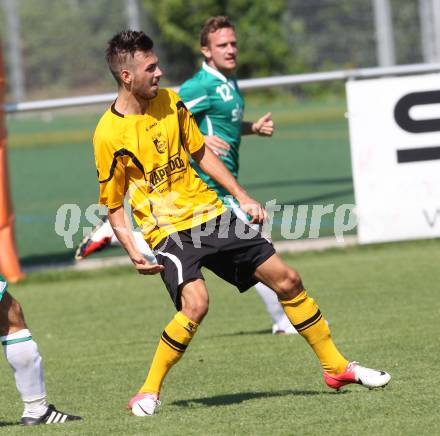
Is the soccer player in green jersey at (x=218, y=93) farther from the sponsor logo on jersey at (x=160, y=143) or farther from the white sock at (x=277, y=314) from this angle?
the sponsor logo on jersey at (x=160, y=143)

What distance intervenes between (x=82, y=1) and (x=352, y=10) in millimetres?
9581

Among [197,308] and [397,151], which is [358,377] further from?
[397,151]

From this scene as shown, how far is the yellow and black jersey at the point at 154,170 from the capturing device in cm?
599

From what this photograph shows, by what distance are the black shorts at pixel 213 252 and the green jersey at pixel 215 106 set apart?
2.07 metres

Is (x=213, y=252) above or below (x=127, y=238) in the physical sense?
below

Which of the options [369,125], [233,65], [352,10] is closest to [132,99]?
[233,65]

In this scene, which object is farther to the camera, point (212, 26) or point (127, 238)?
point (212, 26)

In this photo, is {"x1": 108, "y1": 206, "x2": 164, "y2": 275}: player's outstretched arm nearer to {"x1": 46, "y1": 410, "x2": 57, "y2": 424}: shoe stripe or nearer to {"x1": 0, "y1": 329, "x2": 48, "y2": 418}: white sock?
{"x1": 0, "y1": 329, "x2": 48, "y2": 418}: white sock

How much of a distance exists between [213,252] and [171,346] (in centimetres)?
52

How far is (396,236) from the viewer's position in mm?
11773

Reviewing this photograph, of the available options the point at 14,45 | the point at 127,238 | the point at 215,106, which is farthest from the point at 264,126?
the point at 14,45

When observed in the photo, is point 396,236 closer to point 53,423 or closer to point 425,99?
point 425,99

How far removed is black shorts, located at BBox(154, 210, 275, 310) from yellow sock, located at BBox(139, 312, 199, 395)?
0.40 feet

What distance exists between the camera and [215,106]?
8305 millimetres
